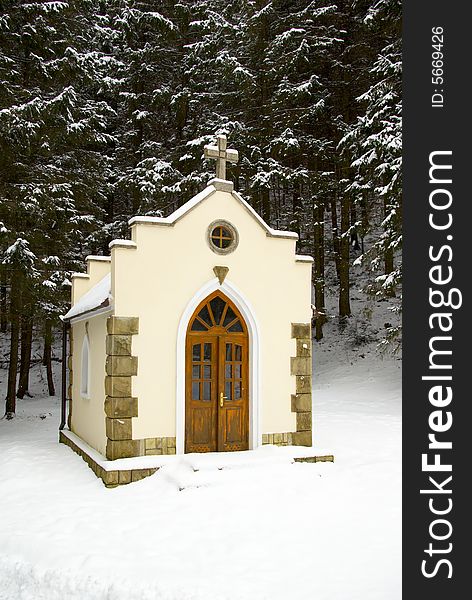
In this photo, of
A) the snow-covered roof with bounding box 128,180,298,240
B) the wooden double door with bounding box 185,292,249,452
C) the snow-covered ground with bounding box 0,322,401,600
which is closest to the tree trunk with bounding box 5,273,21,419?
the snow-covered ground with bounding box 0,322,401,600

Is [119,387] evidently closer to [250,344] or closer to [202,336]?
[202,336]

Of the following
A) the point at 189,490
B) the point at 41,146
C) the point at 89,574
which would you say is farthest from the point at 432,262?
the point at 41,146

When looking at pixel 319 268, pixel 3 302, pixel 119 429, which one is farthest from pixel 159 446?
pixel 319 268

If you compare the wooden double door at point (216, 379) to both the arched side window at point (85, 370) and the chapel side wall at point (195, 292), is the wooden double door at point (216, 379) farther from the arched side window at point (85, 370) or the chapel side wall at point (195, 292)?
the arched side window at point (85, 370)

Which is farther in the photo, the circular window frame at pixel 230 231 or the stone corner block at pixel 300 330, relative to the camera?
the stone corner block at pixel 300 330

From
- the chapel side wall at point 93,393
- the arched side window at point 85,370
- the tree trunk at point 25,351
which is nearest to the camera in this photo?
the chapel side wall at point 93,393

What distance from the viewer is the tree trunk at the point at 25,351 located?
17188 millimetres

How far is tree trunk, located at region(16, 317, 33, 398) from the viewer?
17.2 m

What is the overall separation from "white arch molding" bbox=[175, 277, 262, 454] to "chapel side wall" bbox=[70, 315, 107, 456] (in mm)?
1305

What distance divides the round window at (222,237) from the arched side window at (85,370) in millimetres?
3289

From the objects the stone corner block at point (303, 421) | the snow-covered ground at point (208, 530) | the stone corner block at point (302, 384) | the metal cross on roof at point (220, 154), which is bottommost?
the snow-covered ground at point (208, 530)

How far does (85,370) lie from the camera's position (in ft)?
38.5

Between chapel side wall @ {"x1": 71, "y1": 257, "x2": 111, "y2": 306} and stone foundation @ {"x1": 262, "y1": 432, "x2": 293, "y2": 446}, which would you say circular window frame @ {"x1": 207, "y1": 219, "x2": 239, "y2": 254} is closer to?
stone foundation @ {"x1": 262, "y1": 432, "x2": 293, "y2": 446}

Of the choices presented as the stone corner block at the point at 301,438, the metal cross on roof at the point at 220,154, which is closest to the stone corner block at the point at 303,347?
the stone corner block at the point at 301,438
